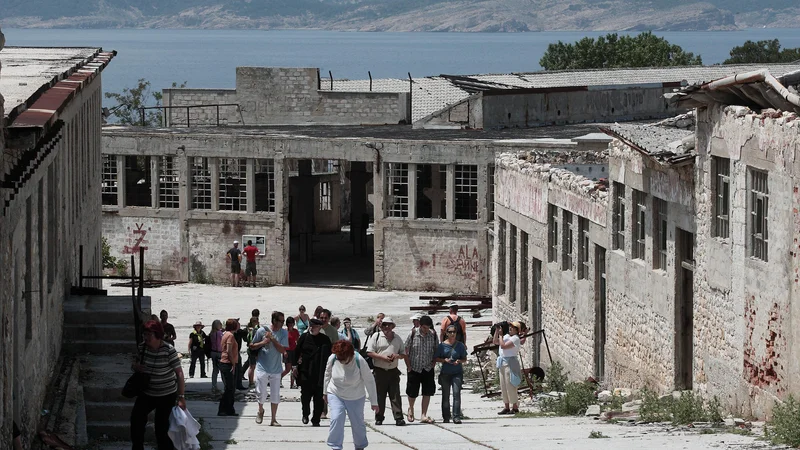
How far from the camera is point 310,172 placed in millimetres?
56094

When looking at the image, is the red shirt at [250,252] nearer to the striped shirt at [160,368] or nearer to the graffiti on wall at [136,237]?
the graffiti on wall at [136,237]

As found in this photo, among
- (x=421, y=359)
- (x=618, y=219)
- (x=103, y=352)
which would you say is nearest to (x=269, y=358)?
(x=421, y=359)

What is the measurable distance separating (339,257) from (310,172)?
3606 mm

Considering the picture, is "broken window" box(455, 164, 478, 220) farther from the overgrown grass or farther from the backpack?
the overgrown grass

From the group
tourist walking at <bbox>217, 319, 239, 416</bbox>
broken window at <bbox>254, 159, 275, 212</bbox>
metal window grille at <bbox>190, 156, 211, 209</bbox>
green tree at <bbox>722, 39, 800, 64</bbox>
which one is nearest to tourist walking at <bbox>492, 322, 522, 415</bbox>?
tourist walking at <bbox>217, 319, 239, 416</bbox>

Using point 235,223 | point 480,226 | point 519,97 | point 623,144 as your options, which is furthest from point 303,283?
point 623,144

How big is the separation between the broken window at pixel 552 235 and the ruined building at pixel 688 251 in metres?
0.03

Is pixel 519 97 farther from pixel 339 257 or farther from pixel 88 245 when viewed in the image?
pixel 88 245

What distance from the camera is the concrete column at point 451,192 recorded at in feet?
150

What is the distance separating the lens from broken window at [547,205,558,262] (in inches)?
Answer: 1227

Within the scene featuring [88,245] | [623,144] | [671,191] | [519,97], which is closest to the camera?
[671,191]

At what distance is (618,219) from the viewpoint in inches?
1064

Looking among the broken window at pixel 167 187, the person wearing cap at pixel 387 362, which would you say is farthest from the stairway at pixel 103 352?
the broken window at pixel 167 187

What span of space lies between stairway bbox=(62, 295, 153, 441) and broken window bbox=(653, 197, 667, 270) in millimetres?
7349
